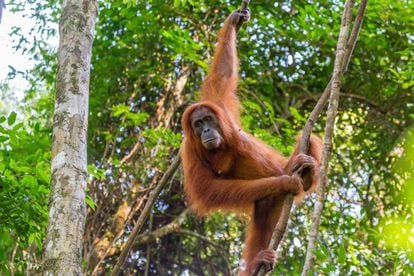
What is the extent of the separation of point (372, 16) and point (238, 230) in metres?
2.63

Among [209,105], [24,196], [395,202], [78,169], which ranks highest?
[395,202]

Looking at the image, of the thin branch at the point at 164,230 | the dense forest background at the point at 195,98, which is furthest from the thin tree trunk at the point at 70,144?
the thin branch at the point at 164,230

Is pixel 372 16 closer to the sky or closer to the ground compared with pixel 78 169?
closer to the sky

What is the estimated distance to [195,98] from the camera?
7.34 meters

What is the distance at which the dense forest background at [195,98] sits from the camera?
21.9 feet

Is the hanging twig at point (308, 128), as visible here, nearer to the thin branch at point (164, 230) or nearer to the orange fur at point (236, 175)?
the orange fur at point (236, 175)

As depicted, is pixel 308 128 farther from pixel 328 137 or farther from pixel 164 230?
pixel 164 230

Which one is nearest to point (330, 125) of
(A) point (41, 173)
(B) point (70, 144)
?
(B) point (70, 144)

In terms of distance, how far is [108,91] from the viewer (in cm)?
732

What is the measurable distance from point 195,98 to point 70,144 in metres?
4.37

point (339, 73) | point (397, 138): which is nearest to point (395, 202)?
point (397, 138)

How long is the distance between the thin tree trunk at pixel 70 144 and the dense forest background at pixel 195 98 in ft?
9.52

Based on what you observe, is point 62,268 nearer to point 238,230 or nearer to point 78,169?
point 78,169

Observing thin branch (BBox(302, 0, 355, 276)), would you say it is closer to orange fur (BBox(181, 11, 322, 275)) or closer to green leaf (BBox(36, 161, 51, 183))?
orange fur (BBox(181, 11, 322, 275))
